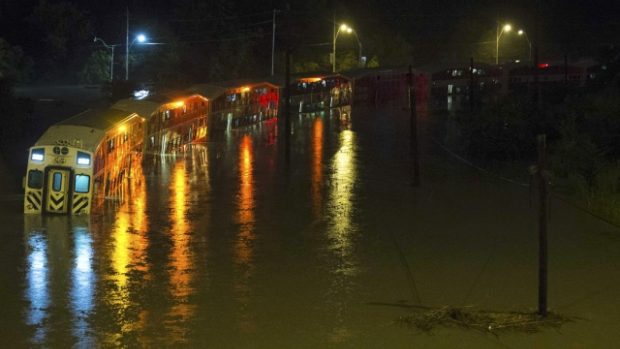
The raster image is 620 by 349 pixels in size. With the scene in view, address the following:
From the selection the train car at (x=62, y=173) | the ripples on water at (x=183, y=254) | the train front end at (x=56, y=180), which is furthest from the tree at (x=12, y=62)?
the train front end at (x=56, y=180)

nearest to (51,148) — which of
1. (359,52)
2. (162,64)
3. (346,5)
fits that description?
(162,64)

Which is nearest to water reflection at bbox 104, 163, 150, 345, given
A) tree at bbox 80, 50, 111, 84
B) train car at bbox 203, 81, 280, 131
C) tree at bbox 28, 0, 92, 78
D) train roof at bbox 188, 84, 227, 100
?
train roof at bbox 188, 84, 227, 100

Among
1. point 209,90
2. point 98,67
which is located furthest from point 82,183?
point 98,67

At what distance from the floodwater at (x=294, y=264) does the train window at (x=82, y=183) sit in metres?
0.73

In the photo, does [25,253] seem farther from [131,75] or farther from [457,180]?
[131,75]

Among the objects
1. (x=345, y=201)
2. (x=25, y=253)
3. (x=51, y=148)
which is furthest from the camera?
(x=345, y=201)

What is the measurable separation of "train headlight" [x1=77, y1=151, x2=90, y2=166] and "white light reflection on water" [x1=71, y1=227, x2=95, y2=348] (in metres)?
2.59

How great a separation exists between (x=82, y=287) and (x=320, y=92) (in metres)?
49.9

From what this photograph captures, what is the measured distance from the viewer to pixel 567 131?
28.5 meters

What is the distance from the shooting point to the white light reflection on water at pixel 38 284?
12062mm

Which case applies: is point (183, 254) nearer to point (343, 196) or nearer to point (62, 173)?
point (62, 173)

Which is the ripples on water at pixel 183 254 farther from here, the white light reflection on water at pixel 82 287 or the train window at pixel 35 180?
the train window at pixel 35 180

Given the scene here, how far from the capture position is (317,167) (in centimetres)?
3197

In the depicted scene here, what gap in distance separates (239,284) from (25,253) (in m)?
4.94
